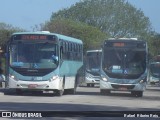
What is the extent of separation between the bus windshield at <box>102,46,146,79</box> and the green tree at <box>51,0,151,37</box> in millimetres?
40631

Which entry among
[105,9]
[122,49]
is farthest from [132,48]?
[105,9]

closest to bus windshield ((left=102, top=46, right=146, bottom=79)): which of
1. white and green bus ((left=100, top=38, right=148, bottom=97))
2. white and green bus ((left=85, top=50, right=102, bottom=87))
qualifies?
white and green bus ((left=100, top=38, right=148, bottom=97))

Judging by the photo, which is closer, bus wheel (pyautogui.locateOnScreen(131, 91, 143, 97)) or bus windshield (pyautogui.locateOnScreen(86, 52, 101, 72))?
bus wheel (pyautogui.locateOnScreen(131, 91, 143, 97))

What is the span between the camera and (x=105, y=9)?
2889 inches

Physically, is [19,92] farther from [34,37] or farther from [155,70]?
[155,70]

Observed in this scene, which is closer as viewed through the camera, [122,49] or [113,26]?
[122,49]

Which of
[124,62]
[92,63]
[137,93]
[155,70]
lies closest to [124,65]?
[124,62]

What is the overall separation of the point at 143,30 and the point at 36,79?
4941 centimetres

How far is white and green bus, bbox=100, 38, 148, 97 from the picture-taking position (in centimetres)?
3209

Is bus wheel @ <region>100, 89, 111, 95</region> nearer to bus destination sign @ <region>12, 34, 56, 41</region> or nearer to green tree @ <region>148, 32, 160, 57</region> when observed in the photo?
bus destination sign @ <region>12, 34, 56, 41</region>

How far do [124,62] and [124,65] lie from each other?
0.19 m

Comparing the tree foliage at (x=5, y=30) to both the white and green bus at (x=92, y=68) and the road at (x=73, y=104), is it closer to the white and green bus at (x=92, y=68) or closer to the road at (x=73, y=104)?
the white and green bus at (x=92, y=68)

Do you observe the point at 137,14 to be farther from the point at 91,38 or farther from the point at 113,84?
the point at 113,84

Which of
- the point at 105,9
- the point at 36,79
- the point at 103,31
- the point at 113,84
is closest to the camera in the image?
the point at 36,79
